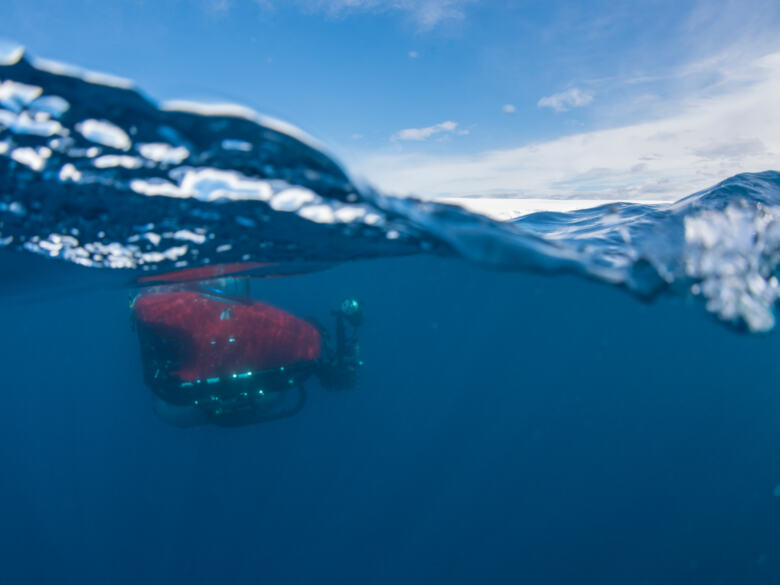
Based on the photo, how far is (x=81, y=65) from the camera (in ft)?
8.48

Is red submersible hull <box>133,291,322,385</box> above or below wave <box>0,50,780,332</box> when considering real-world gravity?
below

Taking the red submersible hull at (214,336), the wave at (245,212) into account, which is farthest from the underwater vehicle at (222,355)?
the wave at (245,212)

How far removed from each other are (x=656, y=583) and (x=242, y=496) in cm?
2231

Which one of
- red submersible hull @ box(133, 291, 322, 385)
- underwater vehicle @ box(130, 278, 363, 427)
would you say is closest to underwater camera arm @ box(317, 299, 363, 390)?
underwater vehicle @ box(130, 278, 363, 427)

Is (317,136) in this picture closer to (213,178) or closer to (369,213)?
(213,178)

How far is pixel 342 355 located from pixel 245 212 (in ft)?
16.6

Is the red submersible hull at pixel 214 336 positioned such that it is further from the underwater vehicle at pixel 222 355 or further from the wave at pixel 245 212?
the wave at pixel 245 212

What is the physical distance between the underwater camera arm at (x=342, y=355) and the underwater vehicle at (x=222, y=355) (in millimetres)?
57

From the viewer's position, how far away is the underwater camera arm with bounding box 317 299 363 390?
934 centimetres

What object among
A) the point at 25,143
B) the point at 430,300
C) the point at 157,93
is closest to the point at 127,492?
the point at 430,300

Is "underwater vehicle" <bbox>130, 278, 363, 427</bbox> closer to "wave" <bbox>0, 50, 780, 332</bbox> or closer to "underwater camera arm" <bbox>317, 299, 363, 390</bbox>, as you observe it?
"underwater camera arm" <bbox>317, 299, 363, 390</bbox>

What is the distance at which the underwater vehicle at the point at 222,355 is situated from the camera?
7.89 m

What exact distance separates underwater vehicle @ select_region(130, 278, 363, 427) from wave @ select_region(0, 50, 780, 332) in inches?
43.5

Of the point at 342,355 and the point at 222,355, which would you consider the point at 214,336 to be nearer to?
the point at 222,355
